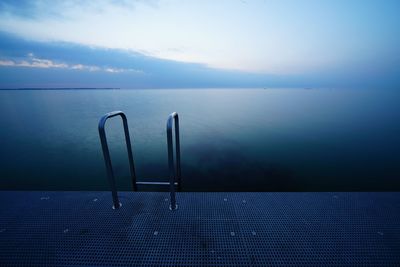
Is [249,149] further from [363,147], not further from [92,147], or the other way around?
[92,147]

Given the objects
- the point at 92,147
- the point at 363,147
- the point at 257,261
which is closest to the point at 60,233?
the point at 257,261

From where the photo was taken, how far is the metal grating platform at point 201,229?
197 cm

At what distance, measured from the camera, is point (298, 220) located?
7.99ft

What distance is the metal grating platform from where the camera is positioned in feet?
6.46

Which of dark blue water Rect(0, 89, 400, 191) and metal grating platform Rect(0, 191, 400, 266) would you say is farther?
dark blue water Rect(0, 89, 400, 191)

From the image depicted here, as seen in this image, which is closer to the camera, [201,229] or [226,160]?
[201,229]

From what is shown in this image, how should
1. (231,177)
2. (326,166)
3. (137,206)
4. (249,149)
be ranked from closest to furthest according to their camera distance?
(137,206) → (231,177) → (326,166) → (249,149)

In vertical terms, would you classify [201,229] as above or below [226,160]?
above

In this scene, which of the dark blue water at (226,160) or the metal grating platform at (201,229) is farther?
the dark blue water at (226,160)

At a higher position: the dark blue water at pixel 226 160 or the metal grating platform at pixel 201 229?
the metal grating platform at pixel 201 229

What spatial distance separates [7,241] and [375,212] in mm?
4918

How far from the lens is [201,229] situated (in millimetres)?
2297

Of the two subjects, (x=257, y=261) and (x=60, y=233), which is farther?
(x=60, y=233)

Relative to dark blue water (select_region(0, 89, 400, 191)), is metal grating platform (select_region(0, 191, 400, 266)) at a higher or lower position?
higher
